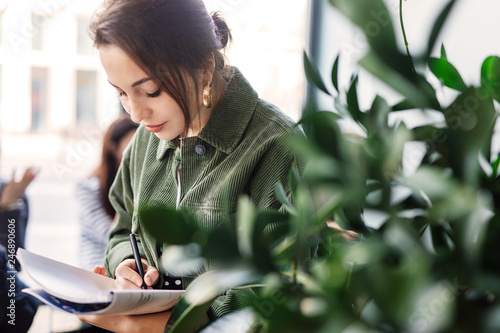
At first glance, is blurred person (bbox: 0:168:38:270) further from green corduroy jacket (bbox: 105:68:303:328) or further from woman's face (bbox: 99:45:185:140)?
woman's face (bbox: 99:45:185:140)

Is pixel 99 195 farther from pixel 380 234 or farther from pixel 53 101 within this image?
pixel 380 234

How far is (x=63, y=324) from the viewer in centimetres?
183

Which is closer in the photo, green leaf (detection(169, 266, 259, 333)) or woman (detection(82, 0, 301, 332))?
green leaf (detection(169, 266, 259, 333))

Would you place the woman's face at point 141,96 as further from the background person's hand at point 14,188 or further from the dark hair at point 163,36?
the background person's hand at point 14,188

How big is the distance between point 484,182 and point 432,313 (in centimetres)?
11

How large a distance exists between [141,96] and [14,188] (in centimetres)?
103

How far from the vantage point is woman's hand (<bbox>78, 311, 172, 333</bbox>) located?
792 millimetres

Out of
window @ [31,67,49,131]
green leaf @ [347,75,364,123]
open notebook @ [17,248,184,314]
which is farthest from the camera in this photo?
window @ [31,67,49,131]

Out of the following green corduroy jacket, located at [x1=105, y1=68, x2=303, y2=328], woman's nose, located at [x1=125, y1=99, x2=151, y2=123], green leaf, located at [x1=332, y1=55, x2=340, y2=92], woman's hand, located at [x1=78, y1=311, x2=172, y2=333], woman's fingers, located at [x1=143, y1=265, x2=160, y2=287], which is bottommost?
woman's hand, located at [x1=78, y1=311, x2=172, y2=333]

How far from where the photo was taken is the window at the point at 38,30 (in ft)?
6.82

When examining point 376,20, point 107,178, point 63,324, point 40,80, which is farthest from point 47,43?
point 376,20

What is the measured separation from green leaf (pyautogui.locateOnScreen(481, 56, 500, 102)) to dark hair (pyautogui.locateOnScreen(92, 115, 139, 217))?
1661mm

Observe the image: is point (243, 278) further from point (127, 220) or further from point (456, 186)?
point (127, 220)

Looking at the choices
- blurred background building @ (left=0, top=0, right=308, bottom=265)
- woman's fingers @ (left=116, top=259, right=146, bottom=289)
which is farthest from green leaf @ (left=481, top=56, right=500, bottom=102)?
blurred background building @ (left=0, top=0, right=308, bottom=265)
